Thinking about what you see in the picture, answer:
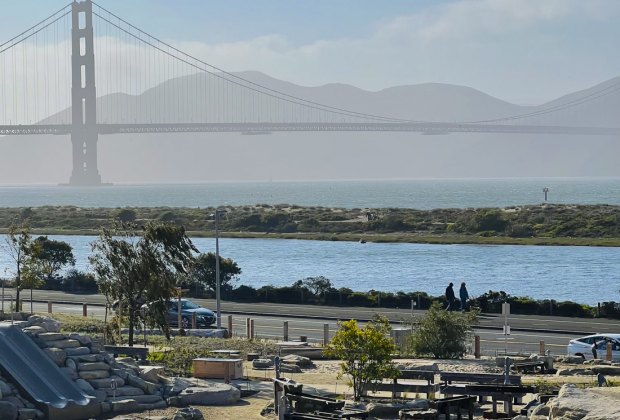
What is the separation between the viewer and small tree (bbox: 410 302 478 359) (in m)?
27.3

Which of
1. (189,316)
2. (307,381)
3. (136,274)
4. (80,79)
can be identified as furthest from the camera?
(80,79)

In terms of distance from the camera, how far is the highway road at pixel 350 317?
105ft

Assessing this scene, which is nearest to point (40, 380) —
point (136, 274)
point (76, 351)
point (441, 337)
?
point (76, 351)

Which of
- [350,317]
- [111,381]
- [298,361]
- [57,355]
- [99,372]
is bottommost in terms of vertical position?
[350,317]

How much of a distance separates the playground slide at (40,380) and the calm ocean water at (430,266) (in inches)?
1294

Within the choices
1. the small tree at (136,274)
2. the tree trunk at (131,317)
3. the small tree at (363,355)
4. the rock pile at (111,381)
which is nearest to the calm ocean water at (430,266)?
the small tree at (136,274)

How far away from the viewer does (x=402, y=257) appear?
248 feet

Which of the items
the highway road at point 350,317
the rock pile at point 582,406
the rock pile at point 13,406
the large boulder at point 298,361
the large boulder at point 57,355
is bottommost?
the highway road at point 350,317

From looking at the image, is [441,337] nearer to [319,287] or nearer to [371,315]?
[371,315]

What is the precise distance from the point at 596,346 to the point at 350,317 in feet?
36.2

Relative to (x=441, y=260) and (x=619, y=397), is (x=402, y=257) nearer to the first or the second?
(x=441, y=260)

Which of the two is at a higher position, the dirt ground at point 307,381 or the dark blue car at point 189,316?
the dark blue car at point 189,316

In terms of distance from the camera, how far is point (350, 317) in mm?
38344

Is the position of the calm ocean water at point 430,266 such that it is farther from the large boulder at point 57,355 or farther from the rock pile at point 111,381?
the large boulder at point 57,355
